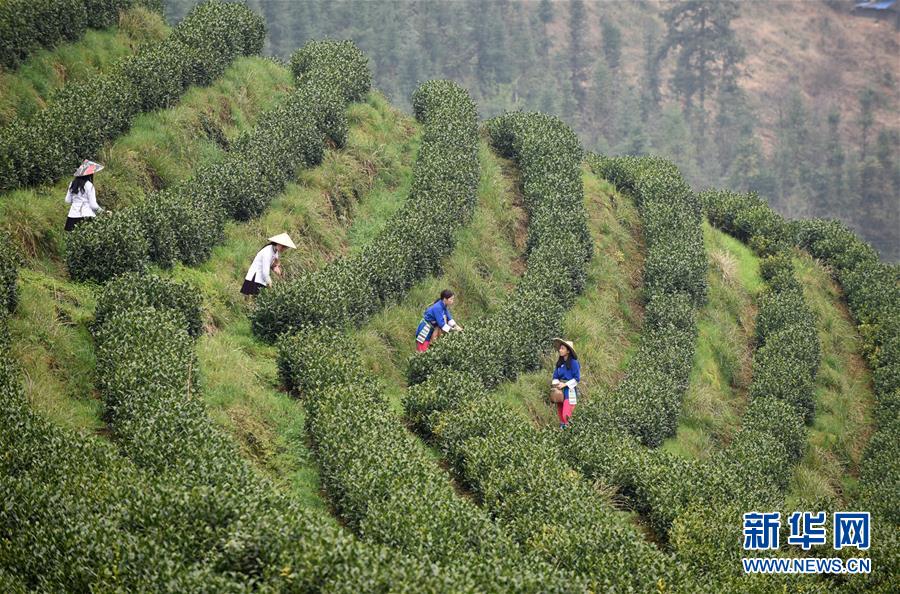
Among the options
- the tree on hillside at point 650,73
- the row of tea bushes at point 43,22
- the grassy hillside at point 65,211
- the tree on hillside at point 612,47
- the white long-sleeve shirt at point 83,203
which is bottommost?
the tree on hillside at point 650,73

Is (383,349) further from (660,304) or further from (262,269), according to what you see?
(660,304)

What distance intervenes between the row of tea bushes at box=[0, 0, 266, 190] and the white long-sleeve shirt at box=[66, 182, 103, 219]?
1.45 m

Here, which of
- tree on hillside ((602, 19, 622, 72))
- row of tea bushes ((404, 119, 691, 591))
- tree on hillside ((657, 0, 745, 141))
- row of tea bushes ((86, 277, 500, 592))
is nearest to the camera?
row of tea bushes ((86, 277, 500, 592))

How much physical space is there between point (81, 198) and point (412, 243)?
718 cm

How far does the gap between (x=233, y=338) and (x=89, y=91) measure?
7.46m

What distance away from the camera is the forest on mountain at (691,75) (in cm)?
9244

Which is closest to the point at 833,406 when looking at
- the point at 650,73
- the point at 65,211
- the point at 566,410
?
the point at 566,410

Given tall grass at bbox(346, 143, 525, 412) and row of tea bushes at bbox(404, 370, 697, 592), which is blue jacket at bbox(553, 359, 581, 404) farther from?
tall grass at bbox(346, 143, 525, 412)

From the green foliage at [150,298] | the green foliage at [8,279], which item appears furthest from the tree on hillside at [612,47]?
the green foliage at [8,279]

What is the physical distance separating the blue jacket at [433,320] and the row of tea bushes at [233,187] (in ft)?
14.2

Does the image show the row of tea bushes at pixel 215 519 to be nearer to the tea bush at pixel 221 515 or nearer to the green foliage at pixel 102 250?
the tea bush at pixel 221 515

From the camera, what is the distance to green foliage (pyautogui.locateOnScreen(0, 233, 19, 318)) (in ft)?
49.8

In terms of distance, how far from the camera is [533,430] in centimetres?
1756

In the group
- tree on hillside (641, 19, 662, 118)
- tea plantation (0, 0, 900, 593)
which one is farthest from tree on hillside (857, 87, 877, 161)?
tea plantation (0, 0, 900, 593)
